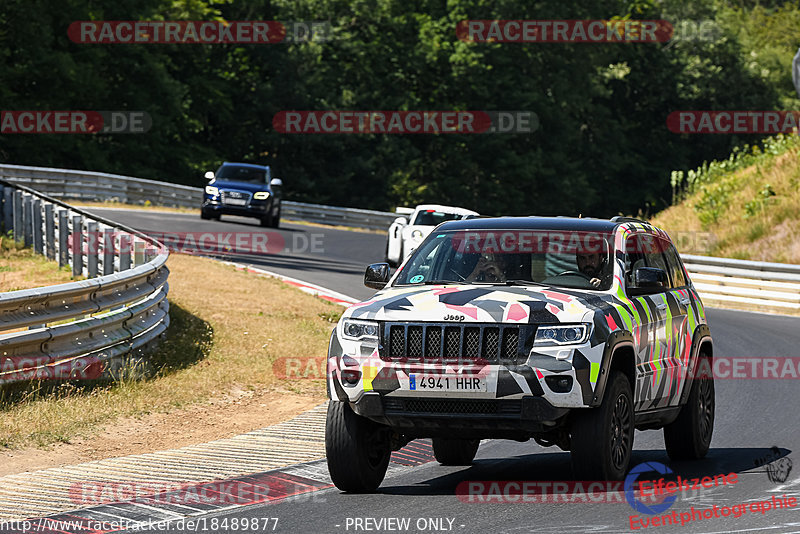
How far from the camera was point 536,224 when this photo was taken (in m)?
9.37

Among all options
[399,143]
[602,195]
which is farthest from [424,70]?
[602,195]

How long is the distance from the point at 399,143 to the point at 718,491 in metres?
61.8

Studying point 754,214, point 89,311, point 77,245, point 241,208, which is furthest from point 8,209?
point 754,214

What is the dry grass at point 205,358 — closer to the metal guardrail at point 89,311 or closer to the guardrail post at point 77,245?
the metal guardrail at point 89,311

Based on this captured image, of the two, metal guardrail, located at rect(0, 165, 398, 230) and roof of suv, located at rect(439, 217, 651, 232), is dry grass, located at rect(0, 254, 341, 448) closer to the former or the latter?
roof of suv, located at rect(439, 217, 651, 232)

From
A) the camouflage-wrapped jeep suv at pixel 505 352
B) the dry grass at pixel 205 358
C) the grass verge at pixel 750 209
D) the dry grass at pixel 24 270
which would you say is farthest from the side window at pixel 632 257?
the grass verge at pixel 750 209

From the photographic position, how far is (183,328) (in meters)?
15.9

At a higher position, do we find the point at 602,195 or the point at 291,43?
the point at 291,43

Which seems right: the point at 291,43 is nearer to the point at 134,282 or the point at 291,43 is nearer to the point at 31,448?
the point at 134,282

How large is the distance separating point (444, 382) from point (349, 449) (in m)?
0.81

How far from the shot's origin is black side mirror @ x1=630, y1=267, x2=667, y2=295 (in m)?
8.73

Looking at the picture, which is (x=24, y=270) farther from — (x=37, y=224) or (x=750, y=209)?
(x=750, y=209)

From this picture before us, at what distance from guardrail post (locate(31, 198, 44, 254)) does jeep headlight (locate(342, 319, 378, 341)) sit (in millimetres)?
14267

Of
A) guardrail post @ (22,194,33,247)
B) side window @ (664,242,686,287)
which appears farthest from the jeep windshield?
guardrail post @ (22,194,33,247)
